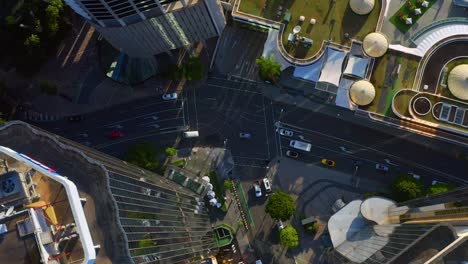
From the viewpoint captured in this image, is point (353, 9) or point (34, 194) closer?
point (34, 194)

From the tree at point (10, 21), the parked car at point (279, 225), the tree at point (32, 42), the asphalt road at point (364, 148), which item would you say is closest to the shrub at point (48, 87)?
the tree at point (32, 42)

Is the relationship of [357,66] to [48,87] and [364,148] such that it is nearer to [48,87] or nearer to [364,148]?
[364,148]

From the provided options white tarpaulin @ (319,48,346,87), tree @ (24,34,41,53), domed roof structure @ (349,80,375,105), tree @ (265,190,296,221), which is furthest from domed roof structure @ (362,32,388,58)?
tree @ (24,34,41,53)

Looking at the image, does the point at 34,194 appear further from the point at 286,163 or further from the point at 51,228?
the point at 286,163

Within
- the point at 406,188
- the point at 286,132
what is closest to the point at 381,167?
the point at 406,188

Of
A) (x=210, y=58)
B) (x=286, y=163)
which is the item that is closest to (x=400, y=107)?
(x=286, y=163)
